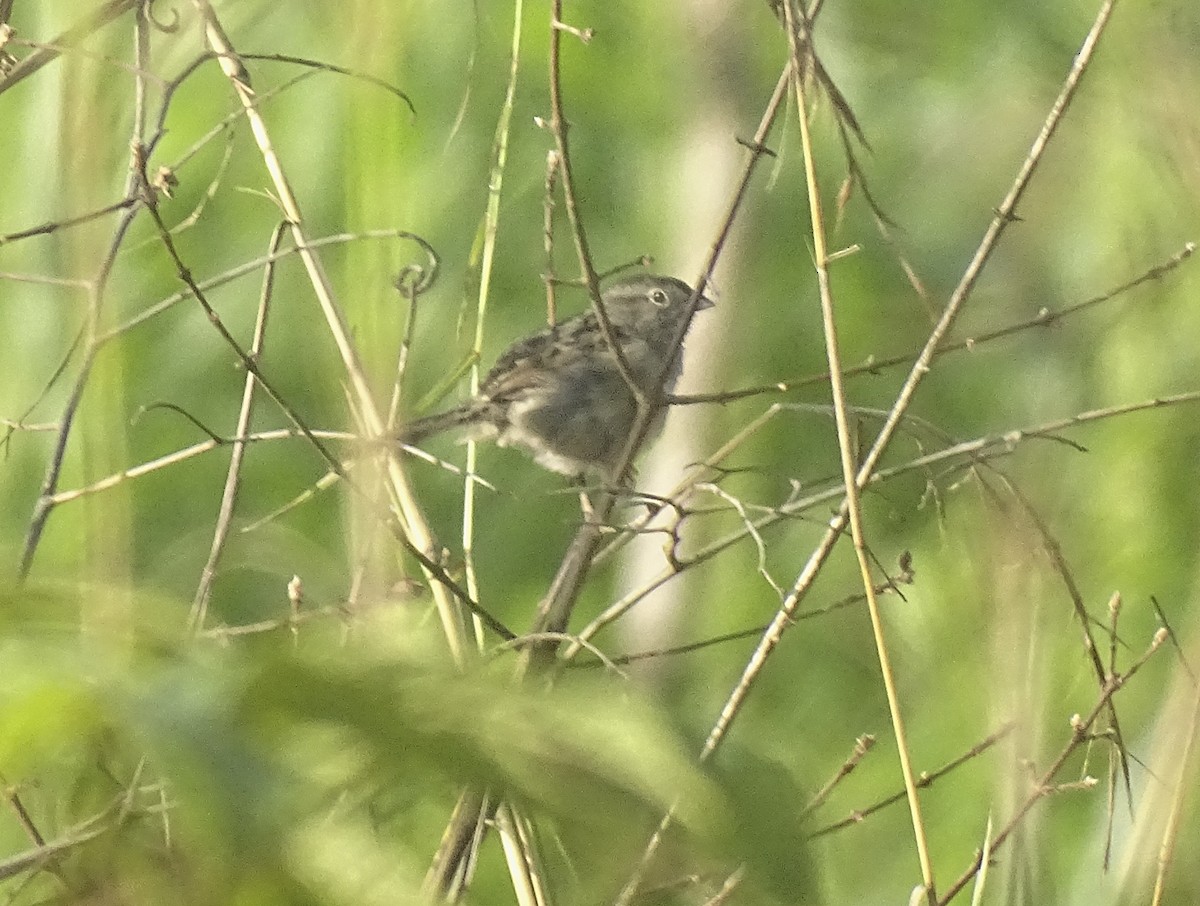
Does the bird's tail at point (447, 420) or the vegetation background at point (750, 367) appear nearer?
the vegetation background at point (750, 367)

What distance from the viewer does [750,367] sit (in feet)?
6.34

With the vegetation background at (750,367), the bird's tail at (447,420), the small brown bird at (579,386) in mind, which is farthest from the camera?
the small brown bird at (579,386)

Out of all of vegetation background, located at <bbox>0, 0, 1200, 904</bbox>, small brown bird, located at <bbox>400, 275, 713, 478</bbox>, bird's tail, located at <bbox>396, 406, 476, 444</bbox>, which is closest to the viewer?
vegetation background, located at <bbox>0, 0, 1200, 904</bbox>

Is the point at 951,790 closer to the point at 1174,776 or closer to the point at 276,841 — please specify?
the point at 1174,776

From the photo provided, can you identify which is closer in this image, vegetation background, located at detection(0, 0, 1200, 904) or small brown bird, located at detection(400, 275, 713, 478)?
vegetation background, located at detection(0, 0, 1200, 904)

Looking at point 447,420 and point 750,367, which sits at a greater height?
point 750,367

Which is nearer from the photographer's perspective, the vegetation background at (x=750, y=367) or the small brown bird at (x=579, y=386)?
the vegetation background at (x=750, y=367)

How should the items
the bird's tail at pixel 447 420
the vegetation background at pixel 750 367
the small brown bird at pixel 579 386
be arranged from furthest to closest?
the small brown bird at pixel 579 386, the bird's tail at pixel 447 420, the vegetation background at pixel 750 367

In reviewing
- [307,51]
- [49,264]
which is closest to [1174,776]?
[307,51]

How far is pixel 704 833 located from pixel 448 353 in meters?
1.28

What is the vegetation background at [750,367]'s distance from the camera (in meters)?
0.98

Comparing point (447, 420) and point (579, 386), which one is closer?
point (447, 420)

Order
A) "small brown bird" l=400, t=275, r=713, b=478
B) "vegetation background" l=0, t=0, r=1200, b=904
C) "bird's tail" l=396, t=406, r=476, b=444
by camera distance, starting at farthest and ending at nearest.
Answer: "small brown bird" l=400, t=275, r=713, b=478 → "bird's tail" l=396, t=406, r=476, b=444 → "vegetation background" l=0, t=0, r=1200, b=904

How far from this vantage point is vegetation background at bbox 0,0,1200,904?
0.98 metres
